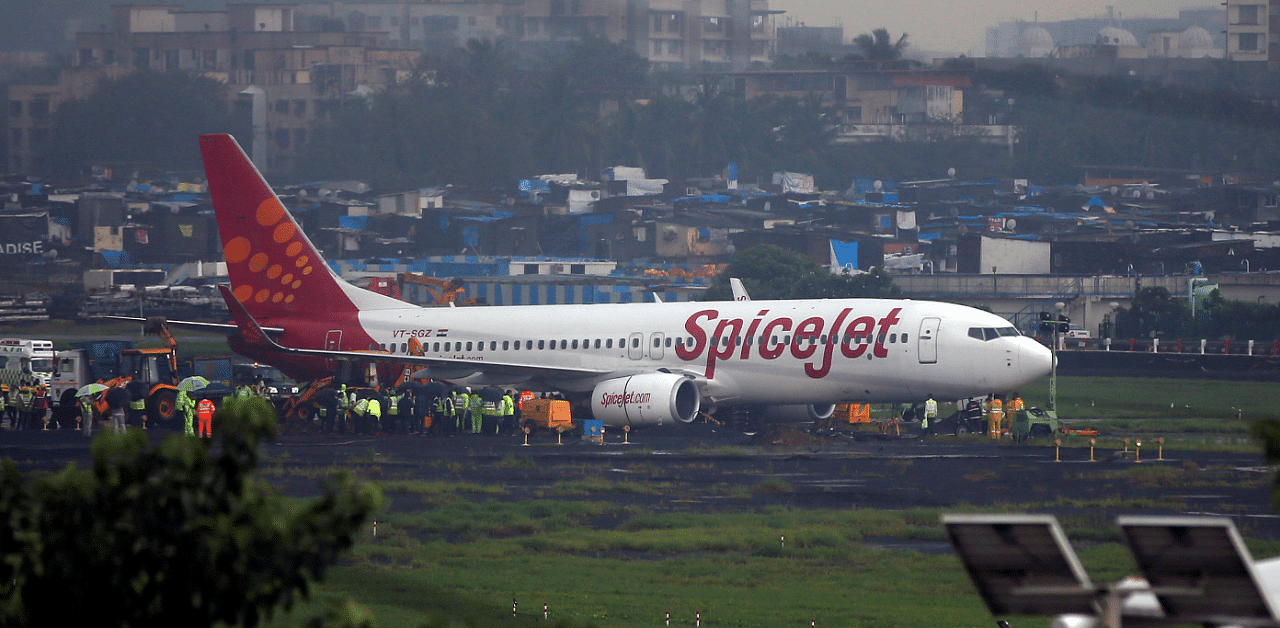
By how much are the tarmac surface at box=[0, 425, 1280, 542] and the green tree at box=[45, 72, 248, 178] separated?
72609 mm

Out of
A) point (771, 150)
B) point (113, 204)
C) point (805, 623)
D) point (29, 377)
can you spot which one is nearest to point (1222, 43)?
point (771, 150)

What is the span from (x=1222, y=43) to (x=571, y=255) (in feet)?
183

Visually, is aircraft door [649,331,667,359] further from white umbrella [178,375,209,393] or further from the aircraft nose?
white umbrella [178,375,209,393]

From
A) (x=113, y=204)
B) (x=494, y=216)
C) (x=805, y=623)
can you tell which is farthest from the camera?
(x=494, y=216)

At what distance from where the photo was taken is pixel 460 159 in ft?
415

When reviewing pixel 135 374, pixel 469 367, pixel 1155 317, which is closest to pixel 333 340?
pixel 469 367

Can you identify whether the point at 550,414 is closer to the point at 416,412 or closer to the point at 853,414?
the point at 416,412

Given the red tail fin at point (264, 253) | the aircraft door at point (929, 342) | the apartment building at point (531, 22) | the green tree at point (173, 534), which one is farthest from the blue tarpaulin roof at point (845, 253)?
the green tree at point (173, 534)

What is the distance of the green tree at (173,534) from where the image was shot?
8.30 meters

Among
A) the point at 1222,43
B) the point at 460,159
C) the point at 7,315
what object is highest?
the point at 1222,43

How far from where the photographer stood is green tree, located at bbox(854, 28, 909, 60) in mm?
134375

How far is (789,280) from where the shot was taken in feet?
296

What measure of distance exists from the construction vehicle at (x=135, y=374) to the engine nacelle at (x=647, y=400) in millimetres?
12587

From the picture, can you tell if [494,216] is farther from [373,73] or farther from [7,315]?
[7,315]
